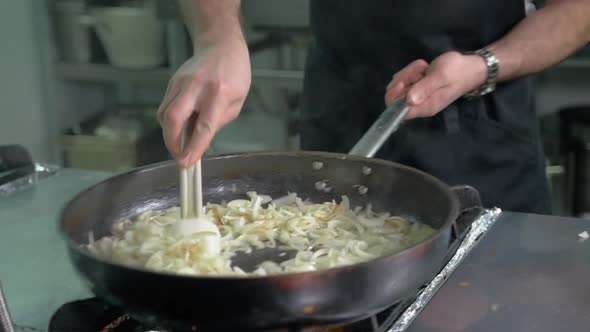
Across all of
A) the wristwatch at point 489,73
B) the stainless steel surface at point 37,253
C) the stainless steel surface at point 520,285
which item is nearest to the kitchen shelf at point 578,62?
the wristwatch at point 489,73

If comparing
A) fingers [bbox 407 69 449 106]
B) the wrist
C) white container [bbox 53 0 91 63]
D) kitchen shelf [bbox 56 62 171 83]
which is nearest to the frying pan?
fingers [bbox 407 69 449 106]

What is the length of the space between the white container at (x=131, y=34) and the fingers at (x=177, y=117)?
1.73 m

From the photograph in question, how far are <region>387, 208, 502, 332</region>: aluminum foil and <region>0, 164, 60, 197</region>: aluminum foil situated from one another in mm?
753

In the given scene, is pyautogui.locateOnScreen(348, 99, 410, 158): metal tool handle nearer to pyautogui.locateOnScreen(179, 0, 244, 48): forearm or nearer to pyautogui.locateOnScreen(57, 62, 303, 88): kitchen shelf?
pyautogui.locateOnScreen(179, 0, 244, 48): forearm

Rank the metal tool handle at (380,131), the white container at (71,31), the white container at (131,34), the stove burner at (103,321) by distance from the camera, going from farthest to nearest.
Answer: the white container at (71,31) < the white container at (131,34) < the metal tool handle at (380,131) < the stove burner at (103,321)

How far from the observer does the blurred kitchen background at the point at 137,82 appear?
93.4 inches

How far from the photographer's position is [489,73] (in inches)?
50.3

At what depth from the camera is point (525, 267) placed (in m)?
0.95

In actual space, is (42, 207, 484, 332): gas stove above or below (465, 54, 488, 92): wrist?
below

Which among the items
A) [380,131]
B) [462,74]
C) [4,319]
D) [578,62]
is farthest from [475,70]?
[578,62]

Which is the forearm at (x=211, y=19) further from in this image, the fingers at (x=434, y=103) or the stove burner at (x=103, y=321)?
the stove burner at (x=103, y=321)

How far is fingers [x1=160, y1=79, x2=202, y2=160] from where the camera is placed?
84 cm

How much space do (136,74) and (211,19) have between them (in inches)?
61.1

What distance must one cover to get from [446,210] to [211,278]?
1.09 ft
